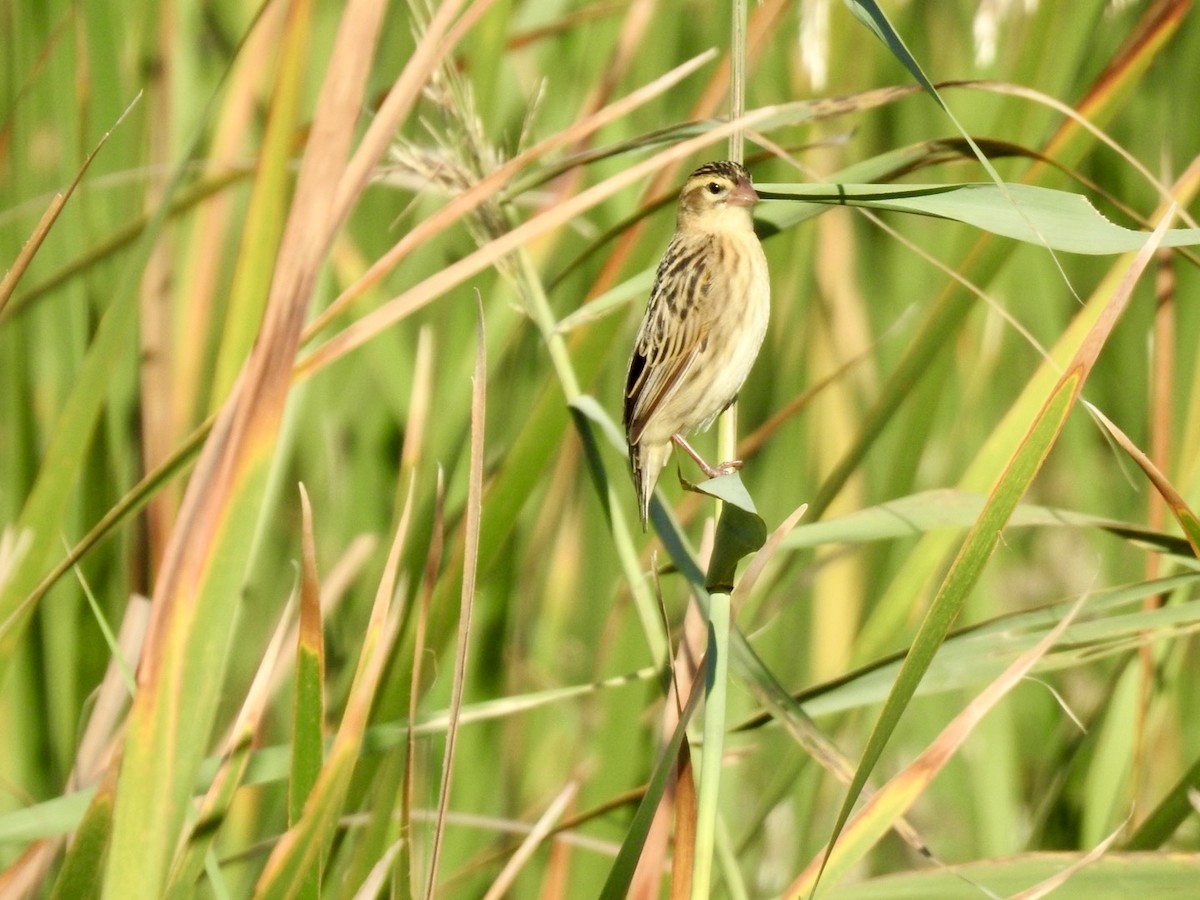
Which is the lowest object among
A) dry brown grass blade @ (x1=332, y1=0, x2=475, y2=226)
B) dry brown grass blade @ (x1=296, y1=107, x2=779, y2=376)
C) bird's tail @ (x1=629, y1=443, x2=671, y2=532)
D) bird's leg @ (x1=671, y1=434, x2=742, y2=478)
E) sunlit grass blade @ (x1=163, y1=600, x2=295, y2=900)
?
sunlit grass blade @ (x1=163, y1=600, x2=295, y2=900)

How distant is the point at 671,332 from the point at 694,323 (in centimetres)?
4

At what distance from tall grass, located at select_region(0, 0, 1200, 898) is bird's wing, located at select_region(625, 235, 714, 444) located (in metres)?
0.07

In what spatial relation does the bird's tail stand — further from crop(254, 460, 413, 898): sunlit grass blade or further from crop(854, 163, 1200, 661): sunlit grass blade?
crop(254, 460, 413, 898): sunlit grass blade

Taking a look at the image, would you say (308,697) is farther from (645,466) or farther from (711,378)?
(711,378)

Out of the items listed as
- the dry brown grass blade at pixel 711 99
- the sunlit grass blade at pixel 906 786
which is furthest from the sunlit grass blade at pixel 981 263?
the sunlit grass blade at pixel 906 786

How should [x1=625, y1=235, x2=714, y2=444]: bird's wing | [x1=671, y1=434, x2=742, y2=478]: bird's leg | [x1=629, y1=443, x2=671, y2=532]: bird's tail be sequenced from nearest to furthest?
[x1=671, y1=434, x2=742, y2=478]: bird's leg, [x1=629, y1=443, x2=671, y2=532]: bird's tail, [x1=625, y1=235, x2=714, y2=444]: bird's wing

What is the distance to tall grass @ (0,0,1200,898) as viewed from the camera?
134cm

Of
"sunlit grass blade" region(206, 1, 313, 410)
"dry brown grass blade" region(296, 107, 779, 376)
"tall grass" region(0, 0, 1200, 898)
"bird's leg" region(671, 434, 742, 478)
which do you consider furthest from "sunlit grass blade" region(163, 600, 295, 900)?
"bird's leg" region(671, 434, 742, 478)

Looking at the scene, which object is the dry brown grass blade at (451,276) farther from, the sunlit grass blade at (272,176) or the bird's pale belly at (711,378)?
the bird's pale belly at (711,378)

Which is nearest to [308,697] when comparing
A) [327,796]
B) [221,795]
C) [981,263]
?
[327,796]

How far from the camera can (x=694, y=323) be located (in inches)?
87.0

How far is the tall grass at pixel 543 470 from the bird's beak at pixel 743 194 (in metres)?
0.04

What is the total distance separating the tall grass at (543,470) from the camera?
4.41 feet

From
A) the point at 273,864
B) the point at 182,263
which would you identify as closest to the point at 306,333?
the point at 273,864
